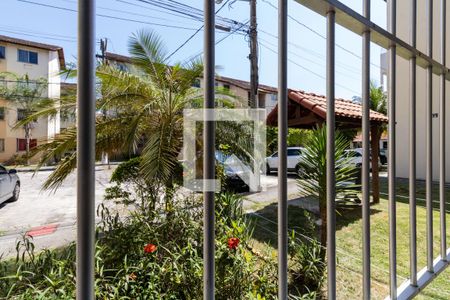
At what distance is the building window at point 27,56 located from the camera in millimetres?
2430

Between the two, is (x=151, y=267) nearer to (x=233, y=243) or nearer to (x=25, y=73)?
(x=233, y=243)

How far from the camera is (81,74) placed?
2.18ft

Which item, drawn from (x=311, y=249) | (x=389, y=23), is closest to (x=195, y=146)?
(x=311, y=249)

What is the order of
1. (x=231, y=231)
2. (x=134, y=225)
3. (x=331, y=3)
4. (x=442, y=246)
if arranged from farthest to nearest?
(x=134, y=225) < (x=231, y=231) < (x=442, y=246) < (x=331, y=3)

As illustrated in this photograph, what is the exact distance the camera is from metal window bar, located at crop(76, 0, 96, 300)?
66 cm

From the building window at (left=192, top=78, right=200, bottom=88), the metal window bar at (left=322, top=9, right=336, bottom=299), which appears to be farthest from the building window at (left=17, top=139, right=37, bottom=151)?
the metal window bar at (left=322, top=9, right=336, bottom=299)

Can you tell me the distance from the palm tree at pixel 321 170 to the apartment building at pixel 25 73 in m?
2.80

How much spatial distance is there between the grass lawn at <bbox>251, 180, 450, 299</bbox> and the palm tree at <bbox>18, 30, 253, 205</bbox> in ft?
6.74

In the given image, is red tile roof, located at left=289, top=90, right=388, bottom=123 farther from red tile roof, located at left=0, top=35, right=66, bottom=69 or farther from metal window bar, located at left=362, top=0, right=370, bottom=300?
red tile roof, located at left=0, top=35, right=66, bottom=69

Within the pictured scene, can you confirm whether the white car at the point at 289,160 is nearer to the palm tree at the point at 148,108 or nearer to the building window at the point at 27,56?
the palm tree at the point at 148,108

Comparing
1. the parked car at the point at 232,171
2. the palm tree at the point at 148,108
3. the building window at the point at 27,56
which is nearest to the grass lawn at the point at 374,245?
the parked car at the point at 232,171

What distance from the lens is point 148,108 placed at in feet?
12.1

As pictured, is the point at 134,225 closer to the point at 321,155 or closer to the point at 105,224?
the point at 105,224

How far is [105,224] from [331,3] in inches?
108
